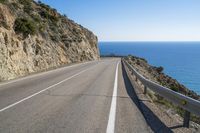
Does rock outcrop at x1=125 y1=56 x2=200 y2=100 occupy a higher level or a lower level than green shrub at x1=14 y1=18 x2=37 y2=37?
lower

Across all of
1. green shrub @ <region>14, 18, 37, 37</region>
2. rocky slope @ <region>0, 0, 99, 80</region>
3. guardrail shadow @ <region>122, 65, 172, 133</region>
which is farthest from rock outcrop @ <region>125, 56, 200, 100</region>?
guardrail shadow @ <region>122, 65, 172, 133</region>

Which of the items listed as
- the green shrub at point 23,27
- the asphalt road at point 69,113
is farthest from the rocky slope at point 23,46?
the asphalt road at point 69,113

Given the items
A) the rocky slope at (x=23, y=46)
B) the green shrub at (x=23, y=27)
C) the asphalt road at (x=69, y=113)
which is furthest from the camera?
the green shrub at (x=23, y=27)

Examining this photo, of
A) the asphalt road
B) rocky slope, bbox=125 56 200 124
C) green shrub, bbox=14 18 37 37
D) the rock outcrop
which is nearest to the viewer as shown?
the asphalt road

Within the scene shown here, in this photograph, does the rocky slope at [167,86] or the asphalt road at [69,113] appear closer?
the asphalt road at [69,113]

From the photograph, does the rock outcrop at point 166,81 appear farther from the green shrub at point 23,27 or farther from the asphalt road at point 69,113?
the asphalt road at point 69,113

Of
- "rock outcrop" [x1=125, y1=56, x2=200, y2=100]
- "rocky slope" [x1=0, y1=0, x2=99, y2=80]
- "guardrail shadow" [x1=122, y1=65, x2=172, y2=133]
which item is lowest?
"rock outcrop" [x1=125, y1=56, x2=200, y2=100]

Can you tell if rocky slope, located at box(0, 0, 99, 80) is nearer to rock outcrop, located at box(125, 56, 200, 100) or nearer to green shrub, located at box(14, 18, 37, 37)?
green shrub, located at box(14, 18, 37, 37)

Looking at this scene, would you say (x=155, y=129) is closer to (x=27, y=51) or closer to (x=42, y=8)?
(x=27, y=51)

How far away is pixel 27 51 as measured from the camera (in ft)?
79.7

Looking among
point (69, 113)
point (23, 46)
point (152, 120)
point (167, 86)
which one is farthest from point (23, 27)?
point (152, 120)

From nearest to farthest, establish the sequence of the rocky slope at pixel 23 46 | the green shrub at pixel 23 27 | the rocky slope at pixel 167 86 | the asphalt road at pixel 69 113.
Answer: the asphalt road at pixel 69 113, the rocky slope at pixel 167 86, the rocky slope at pixel 23 46, the green shrub at pixel 23 27

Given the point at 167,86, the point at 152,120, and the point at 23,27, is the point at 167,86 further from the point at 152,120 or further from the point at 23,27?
the point at 152,120

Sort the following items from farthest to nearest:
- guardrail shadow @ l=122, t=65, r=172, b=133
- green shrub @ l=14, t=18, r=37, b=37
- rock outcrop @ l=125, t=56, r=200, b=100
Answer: rock outcrop @ l=125, t=56, r=200, b=100 < green shrub @ l=14, t=18, r=37, b=37 < guardrail shadow @ l=122, t=65, r=172, b=133
